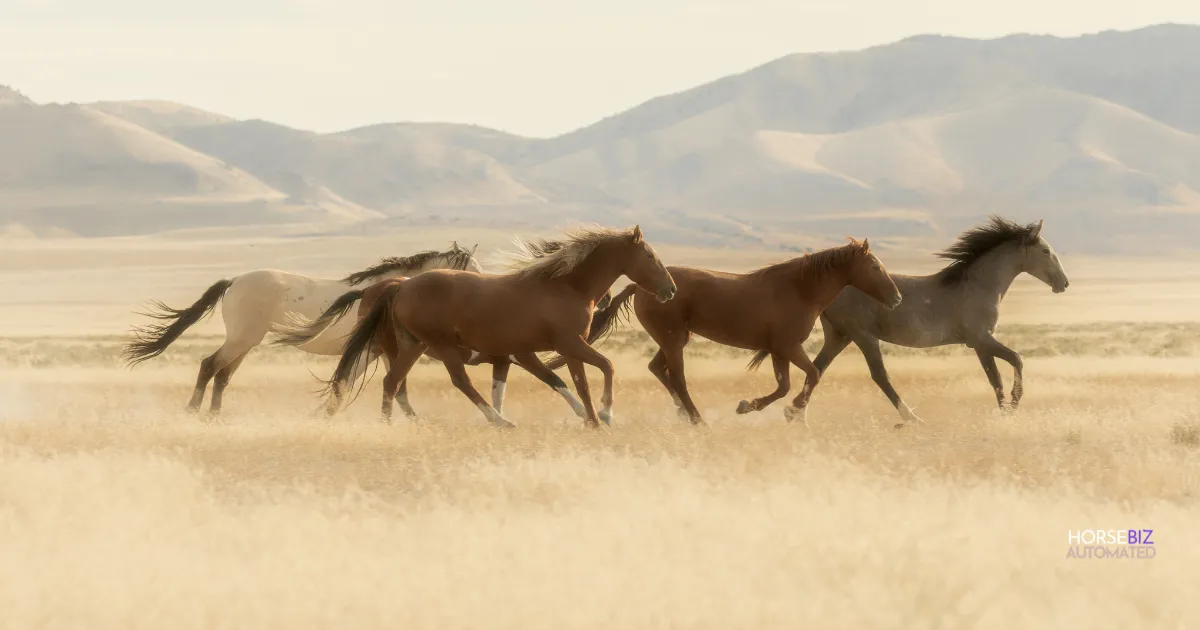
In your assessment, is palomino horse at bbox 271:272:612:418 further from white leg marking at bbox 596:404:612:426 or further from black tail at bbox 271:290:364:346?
white leg marking at bbox 596:404:612:426

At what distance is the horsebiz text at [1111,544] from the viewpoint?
694cm

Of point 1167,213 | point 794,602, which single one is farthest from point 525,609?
point 1167,213

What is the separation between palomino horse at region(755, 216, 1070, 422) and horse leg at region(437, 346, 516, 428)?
3.35m

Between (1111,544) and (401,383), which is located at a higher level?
(1111,544)

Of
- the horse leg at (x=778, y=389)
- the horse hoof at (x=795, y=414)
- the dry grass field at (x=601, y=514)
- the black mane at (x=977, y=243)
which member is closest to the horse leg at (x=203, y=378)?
the dry grass field at (x=601, y=514)

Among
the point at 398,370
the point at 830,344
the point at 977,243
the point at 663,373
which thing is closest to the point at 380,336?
the point at 398,370

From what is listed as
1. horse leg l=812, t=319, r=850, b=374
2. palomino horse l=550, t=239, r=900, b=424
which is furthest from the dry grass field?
palomino horse l=550, t=239, r=900, b=424

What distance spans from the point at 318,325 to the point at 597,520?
6.13 metres

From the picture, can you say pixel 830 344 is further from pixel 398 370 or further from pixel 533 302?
pixel 398 370

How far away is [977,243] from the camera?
13.9 meters

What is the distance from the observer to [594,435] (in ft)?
35.7

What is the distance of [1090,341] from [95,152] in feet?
615

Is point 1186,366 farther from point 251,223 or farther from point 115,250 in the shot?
point 251,223

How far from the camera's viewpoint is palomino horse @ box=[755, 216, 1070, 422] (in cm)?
1320
